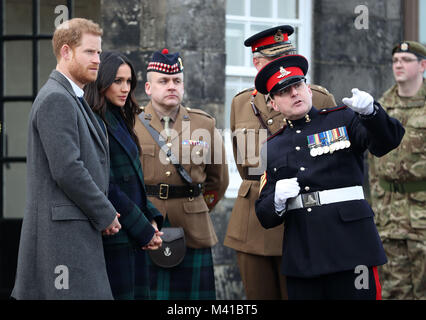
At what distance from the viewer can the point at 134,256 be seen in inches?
163

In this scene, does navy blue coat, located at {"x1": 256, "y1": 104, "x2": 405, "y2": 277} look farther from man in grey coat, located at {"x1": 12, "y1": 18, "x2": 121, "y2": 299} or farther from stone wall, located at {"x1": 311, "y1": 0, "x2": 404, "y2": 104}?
stone wall, located at {"x1": 311, "y1": 0, "x2": 404, "y2": 104}

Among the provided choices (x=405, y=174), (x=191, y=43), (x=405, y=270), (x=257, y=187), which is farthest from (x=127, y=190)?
(x=405, y=270)

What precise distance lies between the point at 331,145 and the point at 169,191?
1.41m

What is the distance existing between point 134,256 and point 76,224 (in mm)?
647

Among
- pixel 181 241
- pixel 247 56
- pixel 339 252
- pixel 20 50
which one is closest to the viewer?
pixel 339 252

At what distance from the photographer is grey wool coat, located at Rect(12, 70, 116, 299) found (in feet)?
11.6

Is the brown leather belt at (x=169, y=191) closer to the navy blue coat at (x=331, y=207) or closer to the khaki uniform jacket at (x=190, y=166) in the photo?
the khaki uniform jacket at (x=190, y=166)

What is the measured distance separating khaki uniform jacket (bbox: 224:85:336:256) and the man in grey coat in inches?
56.9

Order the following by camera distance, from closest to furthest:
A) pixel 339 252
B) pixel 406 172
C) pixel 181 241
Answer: pixel 339 252 → pixel 181 241 → pixel 406 172

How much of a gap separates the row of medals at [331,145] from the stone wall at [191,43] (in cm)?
252

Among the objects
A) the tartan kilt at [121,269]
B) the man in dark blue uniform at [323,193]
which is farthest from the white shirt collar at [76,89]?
the man in dark blue uniform at [323,193]

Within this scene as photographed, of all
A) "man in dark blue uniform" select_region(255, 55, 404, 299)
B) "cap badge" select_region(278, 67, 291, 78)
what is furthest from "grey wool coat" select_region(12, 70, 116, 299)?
"cap badge" select_region(278, 67, 291, 78)
